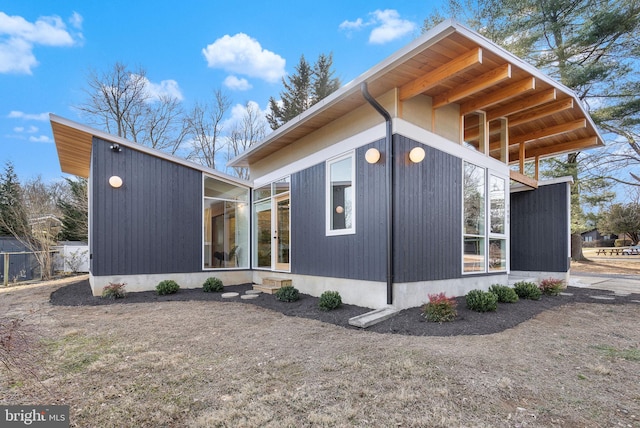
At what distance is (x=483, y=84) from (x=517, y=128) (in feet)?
11.4

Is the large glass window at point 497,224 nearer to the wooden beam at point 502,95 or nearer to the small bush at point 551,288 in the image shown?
the small bush at point 551,288

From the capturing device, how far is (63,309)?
5.65 metres

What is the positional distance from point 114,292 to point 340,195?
16.2 feet

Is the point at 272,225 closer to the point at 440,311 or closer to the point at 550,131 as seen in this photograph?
the point at 440,311

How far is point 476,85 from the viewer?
4852 mm

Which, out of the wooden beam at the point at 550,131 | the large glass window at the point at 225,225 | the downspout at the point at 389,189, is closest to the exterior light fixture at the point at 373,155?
the downspout at the point at 389,189

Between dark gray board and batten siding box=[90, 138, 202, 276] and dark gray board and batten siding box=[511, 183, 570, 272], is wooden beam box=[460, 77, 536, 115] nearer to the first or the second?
dark gray board and batten siding box=[511, 183, 570, 272]

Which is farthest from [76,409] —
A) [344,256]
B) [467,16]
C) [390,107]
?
[467,16]

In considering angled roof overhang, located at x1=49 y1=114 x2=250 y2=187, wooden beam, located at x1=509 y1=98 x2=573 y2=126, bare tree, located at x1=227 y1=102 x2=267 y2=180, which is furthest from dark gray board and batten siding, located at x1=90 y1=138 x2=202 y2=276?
bare tree, located at x1=227 y1=102 x2=267 y2=180

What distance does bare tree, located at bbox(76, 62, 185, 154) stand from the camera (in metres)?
15.8

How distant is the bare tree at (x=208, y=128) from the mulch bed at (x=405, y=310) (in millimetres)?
12262

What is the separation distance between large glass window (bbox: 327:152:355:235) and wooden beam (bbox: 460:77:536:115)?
2418 mm

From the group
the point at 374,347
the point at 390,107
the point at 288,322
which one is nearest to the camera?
the point at 374,347

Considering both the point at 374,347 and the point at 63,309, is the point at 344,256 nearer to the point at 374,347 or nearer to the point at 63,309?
the point at 374,347
